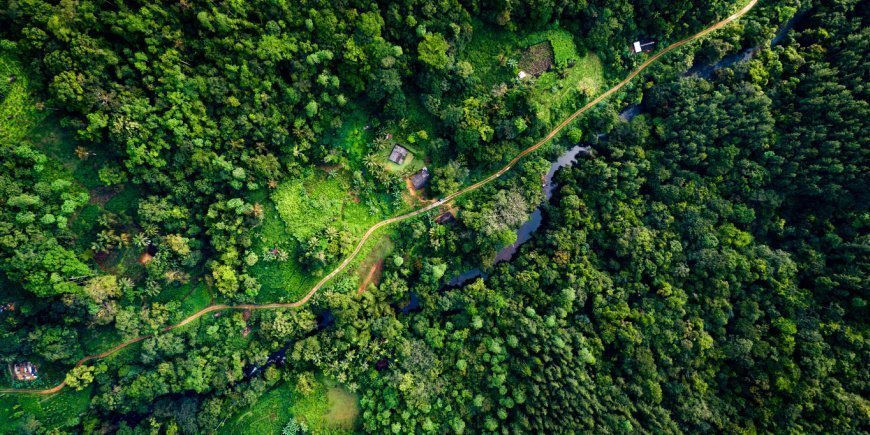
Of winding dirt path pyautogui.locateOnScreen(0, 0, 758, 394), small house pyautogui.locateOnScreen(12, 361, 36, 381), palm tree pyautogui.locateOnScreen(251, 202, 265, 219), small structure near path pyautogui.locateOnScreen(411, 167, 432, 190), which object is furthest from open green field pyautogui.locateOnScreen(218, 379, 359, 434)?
small structure near path pyautogui.locateOnScreen(411, 167, 432, 190)

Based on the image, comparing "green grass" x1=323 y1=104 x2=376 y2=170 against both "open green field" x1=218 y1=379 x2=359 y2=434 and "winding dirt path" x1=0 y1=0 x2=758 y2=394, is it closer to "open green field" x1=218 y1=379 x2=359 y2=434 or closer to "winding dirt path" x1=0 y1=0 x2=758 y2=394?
"winding dirt path" x1=0 y1=0 x2=758 y2=394

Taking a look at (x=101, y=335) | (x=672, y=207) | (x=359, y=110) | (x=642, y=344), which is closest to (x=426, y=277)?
(x=359, y=110)

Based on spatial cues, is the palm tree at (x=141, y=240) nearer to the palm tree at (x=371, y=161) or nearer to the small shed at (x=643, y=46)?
the palm tree at (x=371, y=161)

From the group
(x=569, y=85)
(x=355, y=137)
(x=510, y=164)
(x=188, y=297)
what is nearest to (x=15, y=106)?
(x=188, y=297)

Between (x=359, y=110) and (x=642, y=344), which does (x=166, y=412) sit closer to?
(x=359, y=110)

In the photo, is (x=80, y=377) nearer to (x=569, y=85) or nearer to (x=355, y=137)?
(x=355, y=137)

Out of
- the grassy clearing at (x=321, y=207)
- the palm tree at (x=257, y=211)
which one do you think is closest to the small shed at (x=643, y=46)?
the grassy clearing at (x=321, y=207)
